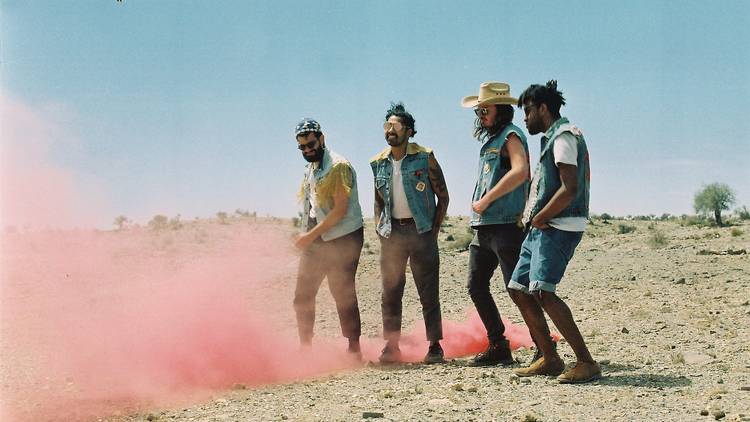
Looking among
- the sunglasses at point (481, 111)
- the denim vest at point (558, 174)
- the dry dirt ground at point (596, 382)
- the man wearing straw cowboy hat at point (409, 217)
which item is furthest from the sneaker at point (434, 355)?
the sunglasses at point (481, 111)

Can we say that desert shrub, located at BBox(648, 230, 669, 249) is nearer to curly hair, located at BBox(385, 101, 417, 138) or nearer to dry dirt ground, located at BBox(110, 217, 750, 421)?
dry dirt ground, located at BBox(110, 217, 750, 421)

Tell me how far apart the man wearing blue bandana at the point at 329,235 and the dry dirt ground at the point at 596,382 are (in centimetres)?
67

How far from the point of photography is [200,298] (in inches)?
354

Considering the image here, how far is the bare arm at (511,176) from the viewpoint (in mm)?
6141

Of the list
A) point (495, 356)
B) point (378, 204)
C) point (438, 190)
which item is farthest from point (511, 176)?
point (495, 356)

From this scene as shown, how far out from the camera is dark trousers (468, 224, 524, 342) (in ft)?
20.7

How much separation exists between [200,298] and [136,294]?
400 centimetres

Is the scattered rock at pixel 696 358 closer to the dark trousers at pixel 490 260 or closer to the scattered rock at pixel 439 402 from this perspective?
the dark trousers at pixel 490 260

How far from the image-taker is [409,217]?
695 cm

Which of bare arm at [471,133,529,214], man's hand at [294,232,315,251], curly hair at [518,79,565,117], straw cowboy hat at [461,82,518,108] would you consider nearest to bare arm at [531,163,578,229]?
curly hair at [518,79,565,117]

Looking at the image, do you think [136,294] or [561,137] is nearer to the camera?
[561,137]

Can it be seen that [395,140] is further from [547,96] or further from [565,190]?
[565,190]

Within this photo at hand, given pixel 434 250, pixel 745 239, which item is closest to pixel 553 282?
pixel 434 250

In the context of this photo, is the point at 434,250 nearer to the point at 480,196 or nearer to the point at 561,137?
the point at 480,196
